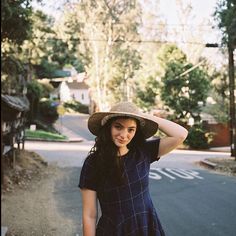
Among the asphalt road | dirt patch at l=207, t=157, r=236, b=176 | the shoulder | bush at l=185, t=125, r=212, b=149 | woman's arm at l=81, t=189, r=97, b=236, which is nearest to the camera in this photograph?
woman's arm at l=81, t=189, r=97, b=236

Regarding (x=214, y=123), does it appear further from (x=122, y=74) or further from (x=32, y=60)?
(x=32, y=60)

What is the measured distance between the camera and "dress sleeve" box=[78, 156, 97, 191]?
131 centimetres

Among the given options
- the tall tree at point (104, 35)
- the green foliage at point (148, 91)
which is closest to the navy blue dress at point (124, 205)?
the tall tree at point (104, 35)

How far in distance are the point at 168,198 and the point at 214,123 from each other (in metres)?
12.0

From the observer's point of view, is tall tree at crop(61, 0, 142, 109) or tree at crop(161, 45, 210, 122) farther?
tree at crop(161, 45, 210, 122)

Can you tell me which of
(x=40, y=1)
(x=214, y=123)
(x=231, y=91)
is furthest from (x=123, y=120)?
(x=214, y=123)

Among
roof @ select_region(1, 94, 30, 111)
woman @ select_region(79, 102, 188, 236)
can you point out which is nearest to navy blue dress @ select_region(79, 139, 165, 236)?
woman @ select_region(79, 102, 188, 236)

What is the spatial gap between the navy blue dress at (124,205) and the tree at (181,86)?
547 inches

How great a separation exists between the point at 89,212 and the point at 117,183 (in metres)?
0.14

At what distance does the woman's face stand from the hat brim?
0.03 m

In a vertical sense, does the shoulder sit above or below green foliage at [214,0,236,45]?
below

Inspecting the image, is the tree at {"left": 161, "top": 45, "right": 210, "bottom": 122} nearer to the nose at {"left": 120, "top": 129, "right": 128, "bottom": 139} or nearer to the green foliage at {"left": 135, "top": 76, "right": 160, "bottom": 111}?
the green foliage at {"left": 135, "top": 76, "right": 160, "bottom": 111}

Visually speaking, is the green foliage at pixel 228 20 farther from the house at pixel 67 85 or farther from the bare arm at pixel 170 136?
the bare arm at pixel 170 136

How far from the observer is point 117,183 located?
4.36ft
